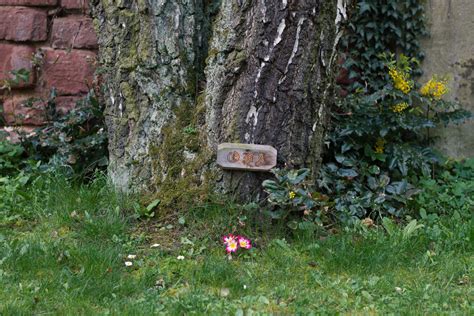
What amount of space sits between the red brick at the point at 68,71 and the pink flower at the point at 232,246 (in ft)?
8.32

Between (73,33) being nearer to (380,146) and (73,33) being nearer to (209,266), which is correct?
(380,146)

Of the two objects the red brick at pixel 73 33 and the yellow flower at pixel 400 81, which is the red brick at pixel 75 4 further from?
the yellow flower at pixel 400 81

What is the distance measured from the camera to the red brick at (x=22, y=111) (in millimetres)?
5699

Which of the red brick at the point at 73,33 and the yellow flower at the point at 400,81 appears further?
the red brick at the point at 73,33

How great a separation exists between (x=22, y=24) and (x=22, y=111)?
27.1 inches

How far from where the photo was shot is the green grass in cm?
313

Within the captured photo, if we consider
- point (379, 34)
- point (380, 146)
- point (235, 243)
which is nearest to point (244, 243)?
point (235, 243)

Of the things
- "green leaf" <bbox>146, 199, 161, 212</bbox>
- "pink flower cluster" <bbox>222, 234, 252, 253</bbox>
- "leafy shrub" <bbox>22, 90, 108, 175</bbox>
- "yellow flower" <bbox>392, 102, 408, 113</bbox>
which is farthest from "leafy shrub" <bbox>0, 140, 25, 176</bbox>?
"yellow flower" <bbox>392, 102, 408, 113</bbox>

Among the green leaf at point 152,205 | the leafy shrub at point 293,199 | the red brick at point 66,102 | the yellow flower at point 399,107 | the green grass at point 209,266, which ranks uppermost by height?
the yellow flower at point 399,107

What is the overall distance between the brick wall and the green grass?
1.69 meters

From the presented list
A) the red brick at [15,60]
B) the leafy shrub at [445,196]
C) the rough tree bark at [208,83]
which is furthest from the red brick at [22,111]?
the leafy shrub at [445,196]

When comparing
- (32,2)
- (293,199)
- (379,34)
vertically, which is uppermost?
(32,2)

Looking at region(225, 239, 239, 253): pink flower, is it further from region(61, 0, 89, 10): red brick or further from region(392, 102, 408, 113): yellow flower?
region(61, 0, 89, 10): red brick

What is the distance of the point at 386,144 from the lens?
518 cm
